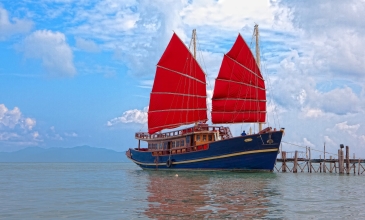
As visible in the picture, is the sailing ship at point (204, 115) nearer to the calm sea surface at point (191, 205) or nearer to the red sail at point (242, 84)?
the red sail at point (242, 84)

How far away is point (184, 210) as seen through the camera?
1634 cm

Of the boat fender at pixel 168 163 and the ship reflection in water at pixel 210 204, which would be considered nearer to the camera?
the ship reflection in water at pixel 210 204

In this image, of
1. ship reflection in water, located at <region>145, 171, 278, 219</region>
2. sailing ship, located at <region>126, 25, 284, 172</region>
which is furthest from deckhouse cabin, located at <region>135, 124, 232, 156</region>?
ship reflection in water, located at <region>145, 171, 278, 219</region>

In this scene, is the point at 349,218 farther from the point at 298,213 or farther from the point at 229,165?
the point at 229,165

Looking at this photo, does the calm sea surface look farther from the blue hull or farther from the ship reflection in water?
the blue hull

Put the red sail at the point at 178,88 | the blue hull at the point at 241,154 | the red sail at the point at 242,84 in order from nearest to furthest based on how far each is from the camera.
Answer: the blue hull at the point at 241,154, the red sail at the point at 242,84, the red sail at the point at 178,88

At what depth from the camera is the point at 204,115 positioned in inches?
2050

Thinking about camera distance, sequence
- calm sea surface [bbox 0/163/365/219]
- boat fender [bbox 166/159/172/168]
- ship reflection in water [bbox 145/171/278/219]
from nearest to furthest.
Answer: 1. ship reflection in water [bbox 145/171/278/219]
2. calm sea surface [bbox 0/163/365/219]
3. boat fender [bbox 166/159/172/168]

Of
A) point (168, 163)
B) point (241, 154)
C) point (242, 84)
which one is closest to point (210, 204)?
point (241, 154)

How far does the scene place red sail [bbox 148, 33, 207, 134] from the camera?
167 feet

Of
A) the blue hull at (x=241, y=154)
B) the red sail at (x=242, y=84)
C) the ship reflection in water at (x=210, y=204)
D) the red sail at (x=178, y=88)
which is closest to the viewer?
the ship reflection in water at (x=210, y=204)

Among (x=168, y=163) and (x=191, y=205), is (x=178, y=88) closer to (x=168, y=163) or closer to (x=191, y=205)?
(x=168, y=163)

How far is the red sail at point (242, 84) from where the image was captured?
47.7 m

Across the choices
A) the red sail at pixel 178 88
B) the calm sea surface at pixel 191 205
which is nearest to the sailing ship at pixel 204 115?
the red sail at pixel 178 88
